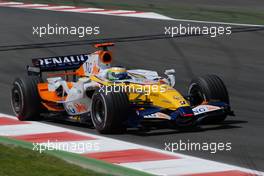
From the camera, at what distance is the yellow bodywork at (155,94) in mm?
14398

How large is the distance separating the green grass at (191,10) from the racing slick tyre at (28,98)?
42.5ft

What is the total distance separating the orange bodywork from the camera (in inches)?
624

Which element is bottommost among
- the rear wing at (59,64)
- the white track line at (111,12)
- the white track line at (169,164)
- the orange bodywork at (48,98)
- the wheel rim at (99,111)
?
the white track line at (169,164)

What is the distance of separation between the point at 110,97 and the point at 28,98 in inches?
84.8

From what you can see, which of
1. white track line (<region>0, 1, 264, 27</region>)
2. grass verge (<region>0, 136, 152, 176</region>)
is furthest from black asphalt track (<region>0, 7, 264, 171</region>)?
grass verge (<region>0, 136, 152, 176</region>)

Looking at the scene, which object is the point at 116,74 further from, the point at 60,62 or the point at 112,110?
the point at 60,62

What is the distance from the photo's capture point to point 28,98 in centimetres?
1574

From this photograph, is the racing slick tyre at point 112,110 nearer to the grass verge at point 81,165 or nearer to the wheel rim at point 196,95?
the grass verge at point 81,165

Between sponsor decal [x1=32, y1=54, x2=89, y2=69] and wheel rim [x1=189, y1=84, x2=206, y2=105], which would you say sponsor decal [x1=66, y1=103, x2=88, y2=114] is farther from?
wheel rim [x1=189, y1=84, x2=206, y2=105]

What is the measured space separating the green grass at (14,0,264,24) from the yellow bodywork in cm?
1342

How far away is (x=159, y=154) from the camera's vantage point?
12773 millimetres

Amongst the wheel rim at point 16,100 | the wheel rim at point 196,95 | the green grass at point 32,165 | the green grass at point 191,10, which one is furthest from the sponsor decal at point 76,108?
the green grass at point 191,10

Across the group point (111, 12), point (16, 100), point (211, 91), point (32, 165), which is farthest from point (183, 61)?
point (32, 165)

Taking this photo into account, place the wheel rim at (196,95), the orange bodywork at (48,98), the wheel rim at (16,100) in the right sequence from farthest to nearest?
the wheel rim at (16,100) → the orange bodywork at (48,98) → the wheel rim at (196,95)
